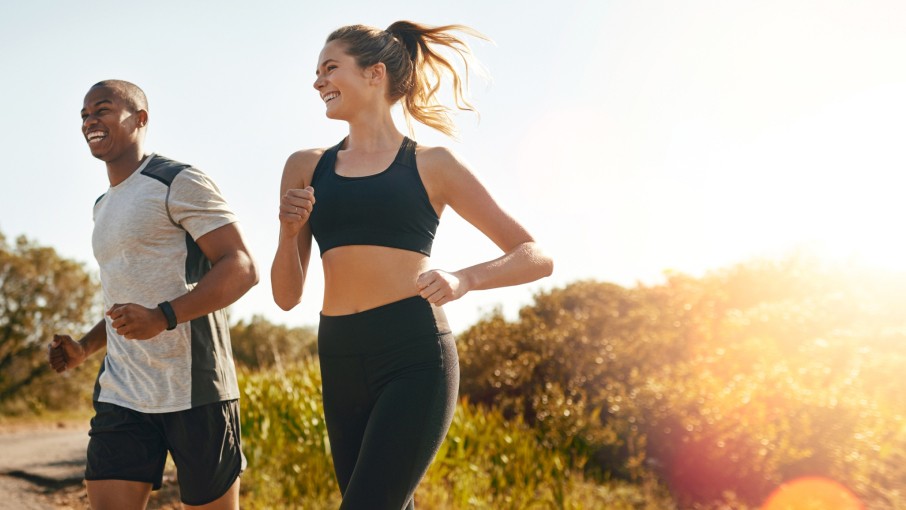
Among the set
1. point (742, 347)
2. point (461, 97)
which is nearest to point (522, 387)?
point (742, 347)

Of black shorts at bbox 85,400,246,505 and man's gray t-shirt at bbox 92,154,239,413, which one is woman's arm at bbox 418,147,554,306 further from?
black shorts at bbox 85,400,246,505

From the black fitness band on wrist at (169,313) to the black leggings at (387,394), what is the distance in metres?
0.51

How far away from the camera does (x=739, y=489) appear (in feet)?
23.3

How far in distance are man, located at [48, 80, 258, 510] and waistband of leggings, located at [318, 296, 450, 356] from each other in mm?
484

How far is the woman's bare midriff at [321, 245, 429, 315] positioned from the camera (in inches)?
104

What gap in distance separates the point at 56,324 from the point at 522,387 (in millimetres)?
10078

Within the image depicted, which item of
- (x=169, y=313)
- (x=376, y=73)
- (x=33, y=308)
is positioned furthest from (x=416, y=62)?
(x=33, y=308)

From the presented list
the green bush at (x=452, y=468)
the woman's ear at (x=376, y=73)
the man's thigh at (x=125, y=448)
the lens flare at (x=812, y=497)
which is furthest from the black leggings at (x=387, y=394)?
the lens flare at (x=812, y=497)

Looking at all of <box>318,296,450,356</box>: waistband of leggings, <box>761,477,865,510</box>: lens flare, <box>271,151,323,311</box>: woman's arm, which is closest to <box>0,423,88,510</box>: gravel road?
<box>271,151,323,311</box>: woman's arm

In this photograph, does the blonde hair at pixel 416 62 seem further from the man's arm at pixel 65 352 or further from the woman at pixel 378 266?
the man's arm at pixel 65 352

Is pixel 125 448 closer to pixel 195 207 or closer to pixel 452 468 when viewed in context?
pixel 195 207

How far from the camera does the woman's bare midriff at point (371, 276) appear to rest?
264 cm

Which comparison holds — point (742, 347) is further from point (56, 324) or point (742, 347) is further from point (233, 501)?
point (56, 324)

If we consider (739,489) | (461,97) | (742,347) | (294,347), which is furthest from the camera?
(294,347)
